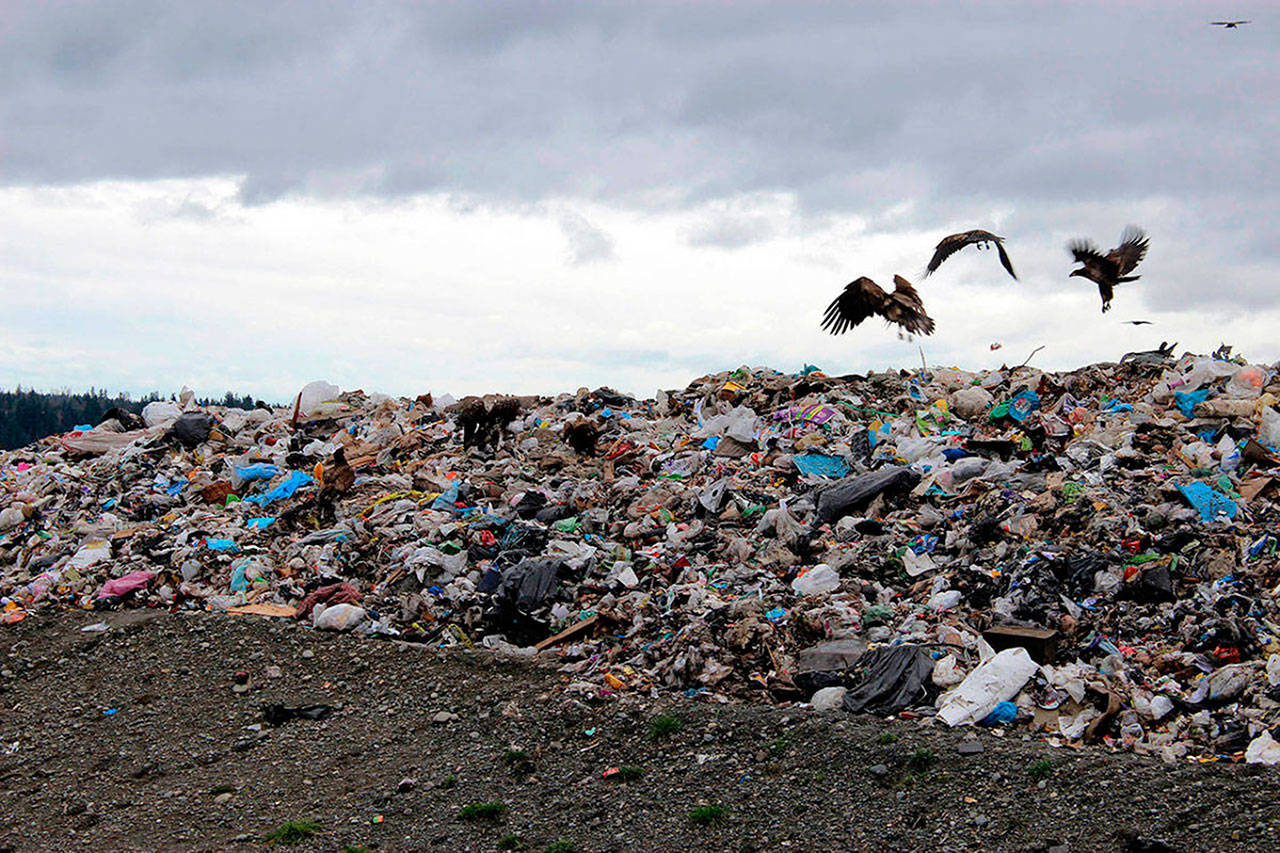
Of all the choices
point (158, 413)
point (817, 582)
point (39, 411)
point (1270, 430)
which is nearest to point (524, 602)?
point (817, 582)

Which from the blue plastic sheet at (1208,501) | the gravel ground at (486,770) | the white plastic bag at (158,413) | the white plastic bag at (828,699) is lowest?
the gravel ground at (486,770)

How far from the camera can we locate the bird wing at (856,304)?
1084 centimetres

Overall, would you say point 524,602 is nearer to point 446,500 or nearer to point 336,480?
point 446,500

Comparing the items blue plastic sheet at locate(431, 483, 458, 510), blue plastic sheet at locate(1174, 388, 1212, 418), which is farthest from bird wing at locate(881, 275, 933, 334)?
blue plastic sheet at locate(431, 483, 458, 510)

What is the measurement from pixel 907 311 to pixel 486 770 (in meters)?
6.60

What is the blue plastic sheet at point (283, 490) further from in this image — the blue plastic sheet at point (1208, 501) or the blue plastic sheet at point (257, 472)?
the blue plastic sheet at point (1208, 501)

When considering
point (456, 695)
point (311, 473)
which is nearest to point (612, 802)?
point (456, 695)

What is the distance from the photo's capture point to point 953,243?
31.5 ft

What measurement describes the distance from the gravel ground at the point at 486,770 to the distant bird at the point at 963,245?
4.79m

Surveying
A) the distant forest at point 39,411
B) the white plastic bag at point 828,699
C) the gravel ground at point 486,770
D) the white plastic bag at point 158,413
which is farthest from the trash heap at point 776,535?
the distant forest at point 39,411

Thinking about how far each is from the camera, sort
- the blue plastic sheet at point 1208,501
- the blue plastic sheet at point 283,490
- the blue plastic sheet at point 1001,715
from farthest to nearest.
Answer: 1. the blue plastic sheet at point 283,490
2. the blue plastic sheet at point 1208,501
3. the blue plastic sheet at point 1001,715

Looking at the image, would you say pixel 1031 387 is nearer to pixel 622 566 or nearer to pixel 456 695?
pixel 622 566

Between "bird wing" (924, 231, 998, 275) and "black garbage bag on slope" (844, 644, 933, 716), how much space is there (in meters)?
4.15

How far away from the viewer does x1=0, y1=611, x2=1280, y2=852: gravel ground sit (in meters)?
5.12
